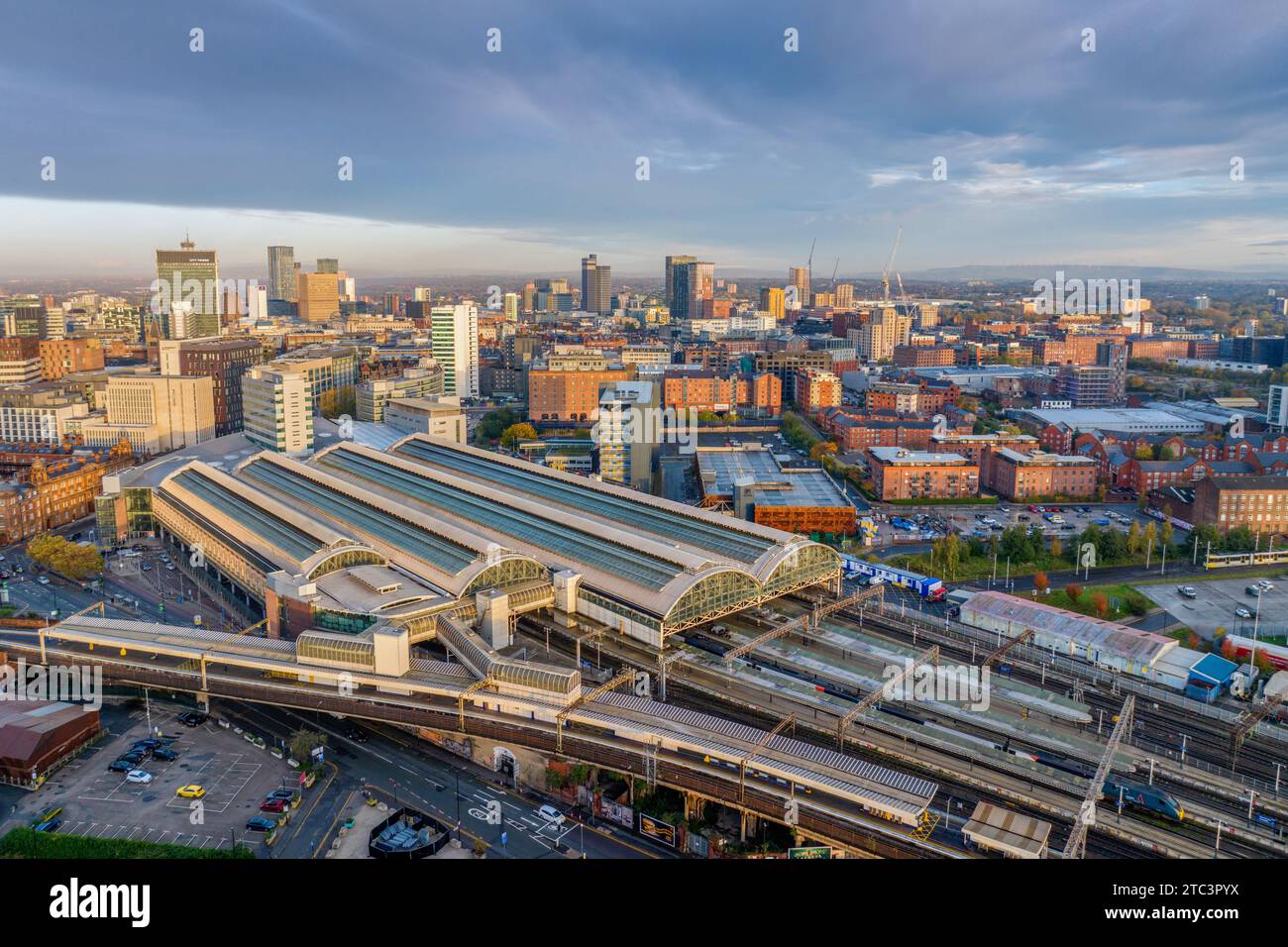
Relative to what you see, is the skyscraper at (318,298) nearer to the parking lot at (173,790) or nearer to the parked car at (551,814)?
the parking lot at (173,790)

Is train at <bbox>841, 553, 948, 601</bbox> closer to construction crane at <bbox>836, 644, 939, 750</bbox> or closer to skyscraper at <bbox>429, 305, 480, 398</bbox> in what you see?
construction crane at <bbox>836, 644, 939, 750</bbox>

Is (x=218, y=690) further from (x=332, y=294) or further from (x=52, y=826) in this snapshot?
(x=332, y=294)

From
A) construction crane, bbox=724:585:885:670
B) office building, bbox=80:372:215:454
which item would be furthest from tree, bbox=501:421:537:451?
construction crane, bbox=724:585:885:670

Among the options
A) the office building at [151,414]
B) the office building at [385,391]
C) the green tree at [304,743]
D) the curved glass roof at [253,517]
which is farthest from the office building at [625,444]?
the office building at [151,414]

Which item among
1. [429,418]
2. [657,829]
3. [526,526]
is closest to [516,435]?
[429,418]

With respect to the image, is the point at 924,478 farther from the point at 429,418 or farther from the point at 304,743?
the point at 304,743

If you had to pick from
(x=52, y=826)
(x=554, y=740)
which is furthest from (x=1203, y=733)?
(x=52, y=826)
